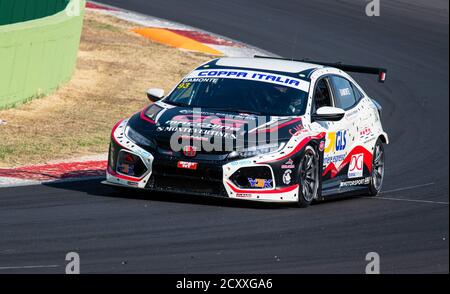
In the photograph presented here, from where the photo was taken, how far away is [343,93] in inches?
503

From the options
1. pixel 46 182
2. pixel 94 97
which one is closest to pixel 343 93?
pixel 46 182

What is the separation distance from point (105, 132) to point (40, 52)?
220 cm

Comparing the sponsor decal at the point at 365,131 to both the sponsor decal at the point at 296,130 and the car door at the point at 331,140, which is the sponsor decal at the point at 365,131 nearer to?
the car door at the point at 331,140

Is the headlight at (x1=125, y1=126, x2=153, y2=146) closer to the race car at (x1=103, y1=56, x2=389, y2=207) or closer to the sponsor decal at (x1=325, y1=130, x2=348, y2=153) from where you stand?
the race car at (x1=103, y1=56, x2=389, y2=207)

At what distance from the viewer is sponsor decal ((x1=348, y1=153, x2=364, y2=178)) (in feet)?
40.7

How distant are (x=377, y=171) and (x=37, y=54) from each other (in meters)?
7.07

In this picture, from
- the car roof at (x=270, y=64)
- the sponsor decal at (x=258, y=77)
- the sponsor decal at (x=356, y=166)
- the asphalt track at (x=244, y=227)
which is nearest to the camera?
the asphalt track at (x=244, y=227)

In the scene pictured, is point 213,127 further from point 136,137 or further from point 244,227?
point 244,227

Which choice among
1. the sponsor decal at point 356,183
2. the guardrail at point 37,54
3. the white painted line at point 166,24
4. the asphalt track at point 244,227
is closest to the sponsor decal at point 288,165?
the asphalt track at point 244,227

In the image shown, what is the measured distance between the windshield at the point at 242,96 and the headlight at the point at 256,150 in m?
0.70

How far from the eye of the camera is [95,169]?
1366 centimetres

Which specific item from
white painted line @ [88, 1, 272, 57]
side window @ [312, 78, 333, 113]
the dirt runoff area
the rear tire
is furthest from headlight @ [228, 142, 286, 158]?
white painted line @ [88, 1, 272, 57]

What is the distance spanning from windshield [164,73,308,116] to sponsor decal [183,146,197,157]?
0.93m

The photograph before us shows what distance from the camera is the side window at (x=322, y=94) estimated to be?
1227cm
